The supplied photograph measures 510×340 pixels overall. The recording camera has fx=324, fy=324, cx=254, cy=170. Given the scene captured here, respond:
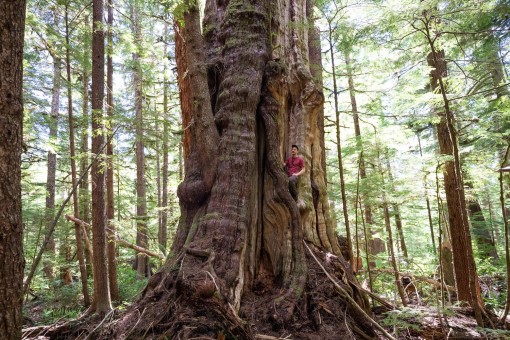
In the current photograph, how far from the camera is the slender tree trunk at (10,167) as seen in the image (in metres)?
1.66

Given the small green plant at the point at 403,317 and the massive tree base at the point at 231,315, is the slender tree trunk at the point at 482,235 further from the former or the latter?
the massive tree base at the point at 231,315

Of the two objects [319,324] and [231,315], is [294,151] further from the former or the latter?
[231,315]

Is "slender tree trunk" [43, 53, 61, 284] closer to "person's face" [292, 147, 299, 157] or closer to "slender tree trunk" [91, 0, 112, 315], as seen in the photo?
"slender tree trunk" [91, 0, 112, 315]

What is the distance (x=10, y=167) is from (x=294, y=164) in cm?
399

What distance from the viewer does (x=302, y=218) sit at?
4730 millimetres

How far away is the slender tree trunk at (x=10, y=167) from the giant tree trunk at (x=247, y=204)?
1.42m

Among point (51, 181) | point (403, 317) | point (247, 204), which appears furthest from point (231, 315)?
point (51, 181)

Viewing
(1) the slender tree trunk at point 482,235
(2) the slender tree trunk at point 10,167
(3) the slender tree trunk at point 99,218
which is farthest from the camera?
(1) the slender tree trunk at point 482,235

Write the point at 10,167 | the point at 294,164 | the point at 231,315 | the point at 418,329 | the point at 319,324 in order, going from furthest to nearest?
the point at 294,164
the point at 418,329
the point at 319,324
the point at 231,315
the point at 10,167

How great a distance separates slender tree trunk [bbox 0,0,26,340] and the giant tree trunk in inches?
55.8

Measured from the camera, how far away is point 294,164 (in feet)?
17.1

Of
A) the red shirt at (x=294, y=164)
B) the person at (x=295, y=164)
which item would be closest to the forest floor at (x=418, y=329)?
the person at (x=295, y=164)

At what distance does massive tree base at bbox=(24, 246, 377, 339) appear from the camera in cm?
287

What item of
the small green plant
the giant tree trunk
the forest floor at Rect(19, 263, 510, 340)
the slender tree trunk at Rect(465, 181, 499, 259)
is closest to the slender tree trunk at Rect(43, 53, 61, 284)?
the forest floor at Rect(19, 263, 510, 340)
